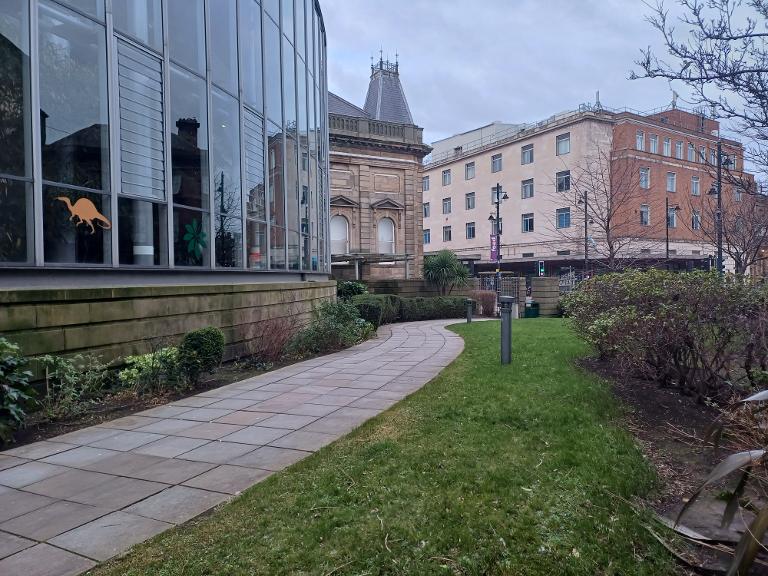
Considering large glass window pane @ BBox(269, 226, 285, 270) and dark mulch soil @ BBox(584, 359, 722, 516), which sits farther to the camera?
large glass window pane @ BBox(269, 226, 285, 270)

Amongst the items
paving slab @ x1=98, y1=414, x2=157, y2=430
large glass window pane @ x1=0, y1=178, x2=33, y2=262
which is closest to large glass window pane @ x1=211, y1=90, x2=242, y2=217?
large glass window pane @ x1=0, y1=178, x2=33, y2=262

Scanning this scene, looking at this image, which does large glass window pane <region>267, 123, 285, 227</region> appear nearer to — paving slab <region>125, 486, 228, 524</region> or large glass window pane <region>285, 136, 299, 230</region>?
large glass window pane <region>285, 136, 299, 230</region>

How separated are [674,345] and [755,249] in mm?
9898

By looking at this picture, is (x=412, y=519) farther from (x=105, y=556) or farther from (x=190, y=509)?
(x=105, y=556)

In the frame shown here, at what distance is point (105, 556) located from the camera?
2.74 metres

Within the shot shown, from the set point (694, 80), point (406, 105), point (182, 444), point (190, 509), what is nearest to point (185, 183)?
point (182, 444)

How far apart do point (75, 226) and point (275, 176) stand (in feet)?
18.8

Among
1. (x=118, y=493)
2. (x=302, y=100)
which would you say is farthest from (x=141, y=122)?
(x=302, y=100)

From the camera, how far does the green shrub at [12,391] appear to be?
4.69m

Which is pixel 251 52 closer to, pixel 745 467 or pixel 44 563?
pixel 44 563

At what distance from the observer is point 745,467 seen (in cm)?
269

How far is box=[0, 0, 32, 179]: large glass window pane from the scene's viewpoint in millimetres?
5875

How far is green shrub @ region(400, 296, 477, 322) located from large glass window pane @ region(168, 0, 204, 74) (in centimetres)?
1301

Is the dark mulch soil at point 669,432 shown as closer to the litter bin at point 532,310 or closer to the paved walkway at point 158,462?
the paved walkway at point 158,462
